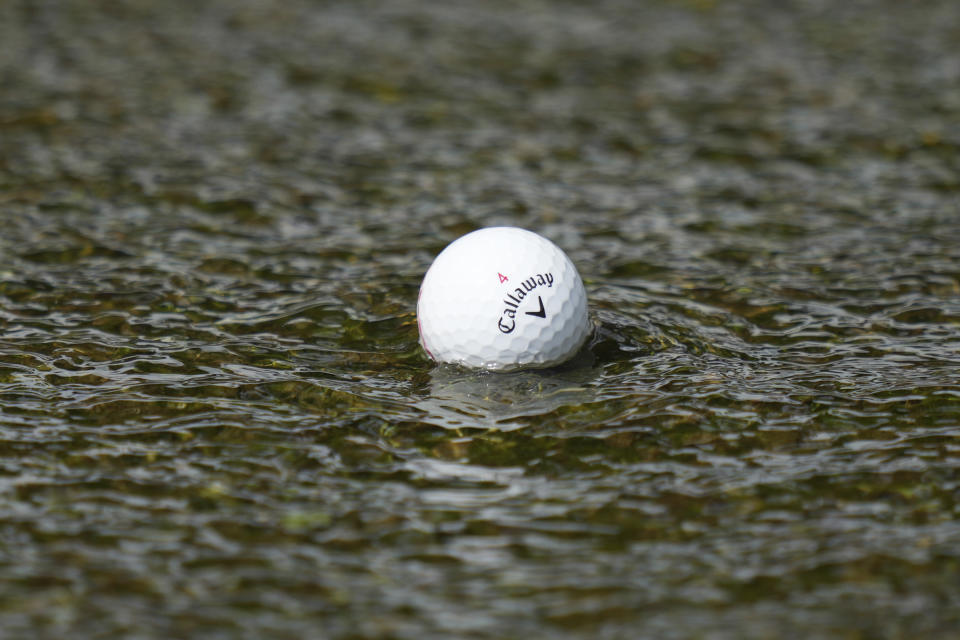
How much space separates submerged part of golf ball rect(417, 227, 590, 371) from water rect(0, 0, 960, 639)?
20 centimetres

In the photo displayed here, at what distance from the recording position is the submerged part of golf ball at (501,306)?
6.61m

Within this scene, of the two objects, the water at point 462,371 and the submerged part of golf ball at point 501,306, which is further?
the submerged part of golf ball at point 501,306

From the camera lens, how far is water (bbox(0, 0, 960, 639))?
4.74 metres

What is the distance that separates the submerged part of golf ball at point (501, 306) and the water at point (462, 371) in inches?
7.7

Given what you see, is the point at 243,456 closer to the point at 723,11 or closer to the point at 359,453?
the point at 359,453

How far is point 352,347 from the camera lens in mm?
7250

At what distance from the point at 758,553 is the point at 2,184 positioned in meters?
8.55

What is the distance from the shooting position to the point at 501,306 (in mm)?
6613

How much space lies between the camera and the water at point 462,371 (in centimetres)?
474

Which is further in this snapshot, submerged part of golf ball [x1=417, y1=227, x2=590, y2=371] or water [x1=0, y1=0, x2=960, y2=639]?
submerged part of golf ball [x1=417, y1=227, x2=590, y2=371]

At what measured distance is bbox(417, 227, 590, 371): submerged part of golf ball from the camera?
→ 21.7ft

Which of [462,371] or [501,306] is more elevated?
[501,306]

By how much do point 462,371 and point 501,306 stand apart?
0.50 m

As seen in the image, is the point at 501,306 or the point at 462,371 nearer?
the point at 501,306
